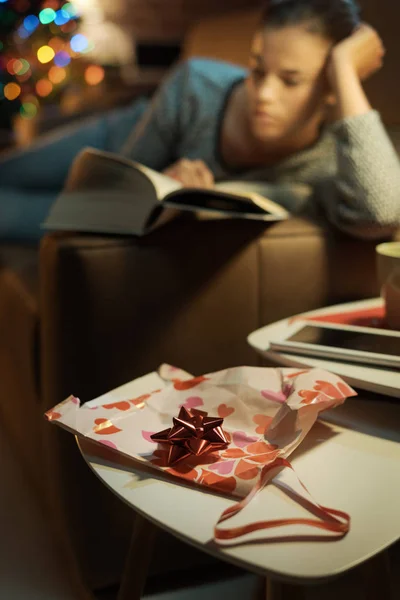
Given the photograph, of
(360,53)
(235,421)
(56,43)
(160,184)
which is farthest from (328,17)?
(56,43)

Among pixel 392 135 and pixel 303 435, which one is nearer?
pixel 303 435

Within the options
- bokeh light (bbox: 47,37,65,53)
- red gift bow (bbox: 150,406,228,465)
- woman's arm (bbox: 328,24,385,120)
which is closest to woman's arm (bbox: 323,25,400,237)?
woman's arm (bbox: 328,24,385,120)

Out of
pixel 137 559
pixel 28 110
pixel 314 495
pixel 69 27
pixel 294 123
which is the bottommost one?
pixel 137 559

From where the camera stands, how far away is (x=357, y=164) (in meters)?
0.96

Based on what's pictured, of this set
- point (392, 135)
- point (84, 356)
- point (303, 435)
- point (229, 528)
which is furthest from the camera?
point (392, 135)

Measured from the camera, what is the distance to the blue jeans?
1.63 meters

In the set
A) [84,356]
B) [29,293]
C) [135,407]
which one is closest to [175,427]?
[135,407]

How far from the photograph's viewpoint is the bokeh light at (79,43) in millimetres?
3500

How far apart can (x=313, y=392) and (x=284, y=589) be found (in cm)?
17

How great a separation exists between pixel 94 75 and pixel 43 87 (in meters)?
0.26

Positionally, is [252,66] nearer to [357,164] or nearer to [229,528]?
[357,164]

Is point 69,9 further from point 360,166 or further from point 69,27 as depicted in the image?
point 360,166

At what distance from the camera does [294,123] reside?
3.62 feet

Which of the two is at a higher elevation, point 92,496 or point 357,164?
point 357,164
